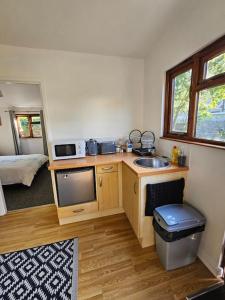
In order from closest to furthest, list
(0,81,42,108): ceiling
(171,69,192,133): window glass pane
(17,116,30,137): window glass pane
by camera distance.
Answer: (171,69,192,133): window glass pane → (0,81,42,108): ceiling → (17,116,30,137): window glass pane

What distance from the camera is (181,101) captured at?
5.93ft

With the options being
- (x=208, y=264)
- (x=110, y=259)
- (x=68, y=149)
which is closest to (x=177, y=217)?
(x=208, y=264)

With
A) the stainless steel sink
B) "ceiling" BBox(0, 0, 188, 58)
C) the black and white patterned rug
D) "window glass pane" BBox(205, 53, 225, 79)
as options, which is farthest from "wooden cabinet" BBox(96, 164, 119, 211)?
"ceiling" BBox(0, 0, 188, 58)

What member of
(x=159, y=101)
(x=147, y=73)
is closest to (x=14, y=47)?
(x=147, y=73)

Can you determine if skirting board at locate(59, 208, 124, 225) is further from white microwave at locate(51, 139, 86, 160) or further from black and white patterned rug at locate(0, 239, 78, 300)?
white microwave at locate(51, 139, 86, 160)

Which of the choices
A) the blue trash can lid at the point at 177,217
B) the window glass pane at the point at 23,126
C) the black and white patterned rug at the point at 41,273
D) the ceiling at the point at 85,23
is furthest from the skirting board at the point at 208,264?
the window glass pane at the point at 23,126

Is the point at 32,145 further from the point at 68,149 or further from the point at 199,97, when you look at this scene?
the point at 199,97

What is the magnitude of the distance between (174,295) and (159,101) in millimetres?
2104

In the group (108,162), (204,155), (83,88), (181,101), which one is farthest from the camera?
(83,88)

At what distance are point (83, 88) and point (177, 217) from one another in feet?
7.02

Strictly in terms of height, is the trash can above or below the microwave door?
below

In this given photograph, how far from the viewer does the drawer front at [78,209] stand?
196cm

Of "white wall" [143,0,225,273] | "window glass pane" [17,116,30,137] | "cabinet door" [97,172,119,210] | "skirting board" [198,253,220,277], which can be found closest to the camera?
"white wall" [143,0,225,273]

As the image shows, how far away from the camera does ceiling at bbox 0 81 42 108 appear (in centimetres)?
381
